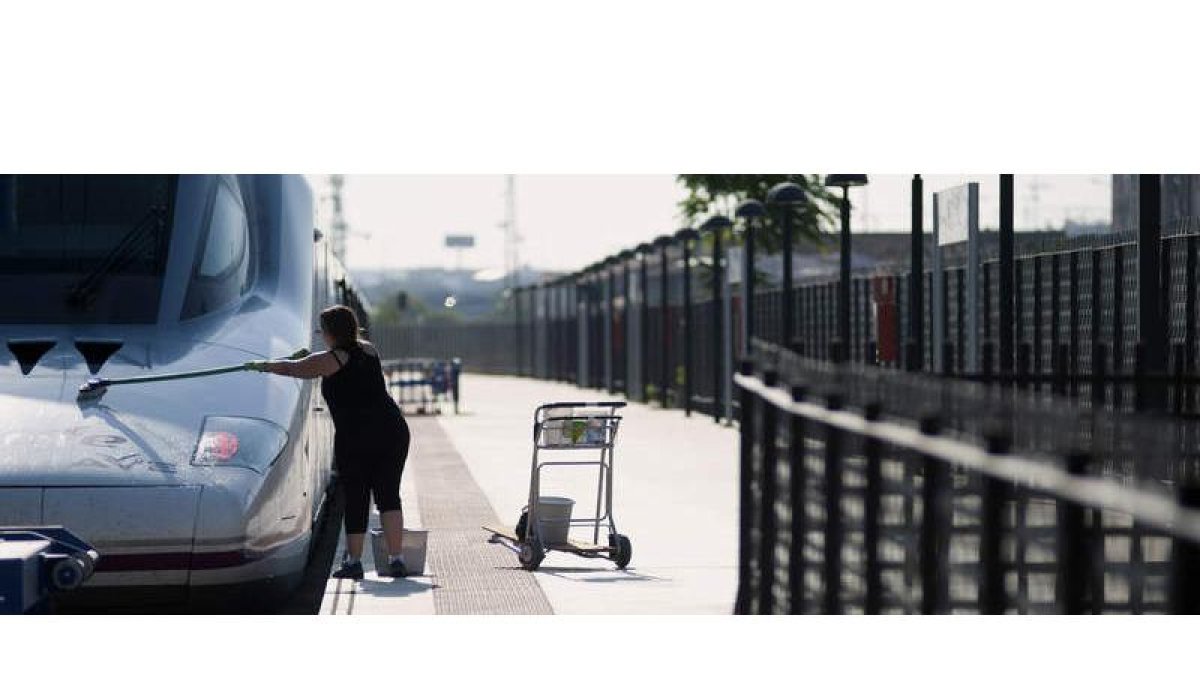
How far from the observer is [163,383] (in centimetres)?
1148

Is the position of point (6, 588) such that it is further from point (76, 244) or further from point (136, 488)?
point (76, 244)

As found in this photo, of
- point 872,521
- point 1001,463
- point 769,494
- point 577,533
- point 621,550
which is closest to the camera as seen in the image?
point 1001,463

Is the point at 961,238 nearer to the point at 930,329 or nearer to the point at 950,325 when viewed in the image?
the point at 950,325

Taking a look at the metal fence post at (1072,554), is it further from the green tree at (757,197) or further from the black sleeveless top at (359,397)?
the green tree at (757,197)

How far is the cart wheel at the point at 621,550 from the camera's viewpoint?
12969mm

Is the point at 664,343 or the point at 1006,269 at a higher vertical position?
the point at 1006,269

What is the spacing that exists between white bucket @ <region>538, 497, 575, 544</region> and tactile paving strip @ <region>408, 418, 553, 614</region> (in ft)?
0.85

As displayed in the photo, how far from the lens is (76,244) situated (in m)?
12.5

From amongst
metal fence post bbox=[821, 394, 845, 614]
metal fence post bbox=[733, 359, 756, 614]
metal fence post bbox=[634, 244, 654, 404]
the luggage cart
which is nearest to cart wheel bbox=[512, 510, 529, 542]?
the luggage cart

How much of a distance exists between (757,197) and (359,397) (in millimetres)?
28363

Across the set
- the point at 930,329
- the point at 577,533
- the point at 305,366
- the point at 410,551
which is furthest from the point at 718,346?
the point at 305,366

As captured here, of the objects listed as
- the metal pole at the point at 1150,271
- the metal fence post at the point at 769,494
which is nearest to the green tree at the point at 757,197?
the metal pole at the point at 1150,271

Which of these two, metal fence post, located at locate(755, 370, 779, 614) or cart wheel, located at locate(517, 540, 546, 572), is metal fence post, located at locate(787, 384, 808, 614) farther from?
cart wheel, located at locate(517, 540, 546, 572)
